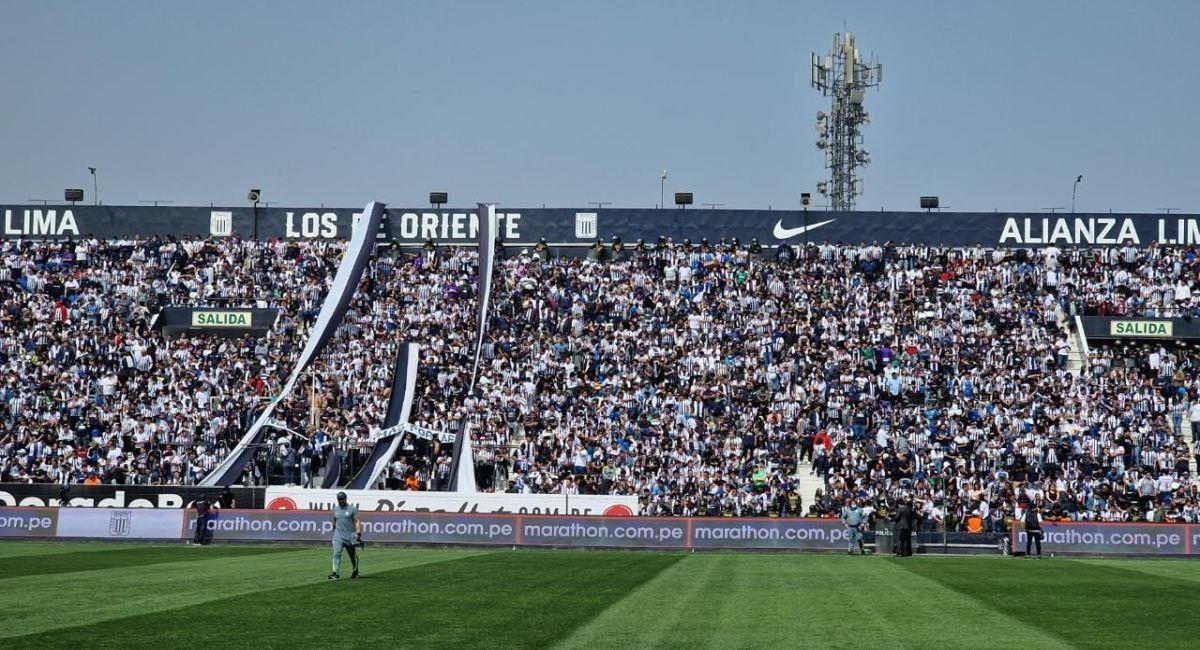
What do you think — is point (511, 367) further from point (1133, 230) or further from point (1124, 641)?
point (1124, 641)

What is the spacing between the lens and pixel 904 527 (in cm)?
3738

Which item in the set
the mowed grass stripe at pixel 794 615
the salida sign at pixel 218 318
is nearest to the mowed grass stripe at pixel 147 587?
the mowed grass stripe at pixel 794 615

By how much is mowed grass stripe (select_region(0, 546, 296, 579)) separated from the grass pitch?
0.34 ft

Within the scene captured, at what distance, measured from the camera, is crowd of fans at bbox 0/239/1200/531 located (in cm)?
4462

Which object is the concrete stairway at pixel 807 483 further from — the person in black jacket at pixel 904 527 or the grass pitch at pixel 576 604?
the grass pitch at pixel 576 604

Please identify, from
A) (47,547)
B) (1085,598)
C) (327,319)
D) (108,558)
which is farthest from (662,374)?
(1085,598)

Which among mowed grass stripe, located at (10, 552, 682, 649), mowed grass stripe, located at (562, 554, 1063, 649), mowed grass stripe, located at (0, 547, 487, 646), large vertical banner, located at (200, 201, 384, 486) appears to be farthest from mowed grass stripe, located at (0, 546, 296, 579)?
mowed grass stripe, located at (562, 554, 1063, 649)

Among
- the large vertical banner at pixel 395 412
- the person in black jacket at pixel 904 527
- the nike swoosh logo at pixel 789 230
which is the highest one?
the nike swoosh logo at pixel 789 230

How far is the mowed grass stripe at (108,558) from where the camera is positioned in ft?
82.1

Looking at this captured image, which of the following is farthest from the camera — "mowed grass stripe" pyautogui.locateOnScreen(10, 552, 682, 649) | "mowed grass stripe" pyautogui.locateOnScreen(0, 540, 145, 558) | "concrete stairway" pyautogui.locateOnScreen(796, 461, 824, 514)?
"concrete stairway" pyautogui.locateOnScreen(796, 461, 824, 514)

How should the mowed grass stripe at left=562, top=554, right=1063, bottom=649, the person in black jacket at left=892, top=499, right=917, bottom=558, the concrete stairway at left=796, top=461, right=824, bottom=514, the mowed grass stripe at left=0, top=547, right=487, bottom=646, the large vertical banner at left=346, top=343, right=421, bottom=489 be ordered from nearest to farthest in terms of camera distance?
the mowed grass stripe at left=562, top=554, right=1063, bottom=649, the mowed grass stripe at left=0, top=547, right=487, bottom=646, the person in black jacket at left=892, top=499, right=917, bottom=558, the concrete stairway at left=796, top=461, right=824, bottom=514, the large vertical banner at left=346, top=343, right=421, bottom=489

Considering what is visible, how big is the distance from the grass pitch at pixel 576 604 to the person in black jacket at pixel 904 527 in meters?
6.77

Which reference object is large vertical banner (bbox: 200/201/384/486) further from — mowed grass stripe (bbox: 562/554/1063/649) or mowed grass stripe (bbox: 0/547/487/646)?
mowed grass stripe (bbox: 562/554/1063/649)

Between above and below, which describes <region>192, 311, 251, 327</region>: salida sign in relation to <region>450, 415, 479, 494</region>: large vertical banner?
above
